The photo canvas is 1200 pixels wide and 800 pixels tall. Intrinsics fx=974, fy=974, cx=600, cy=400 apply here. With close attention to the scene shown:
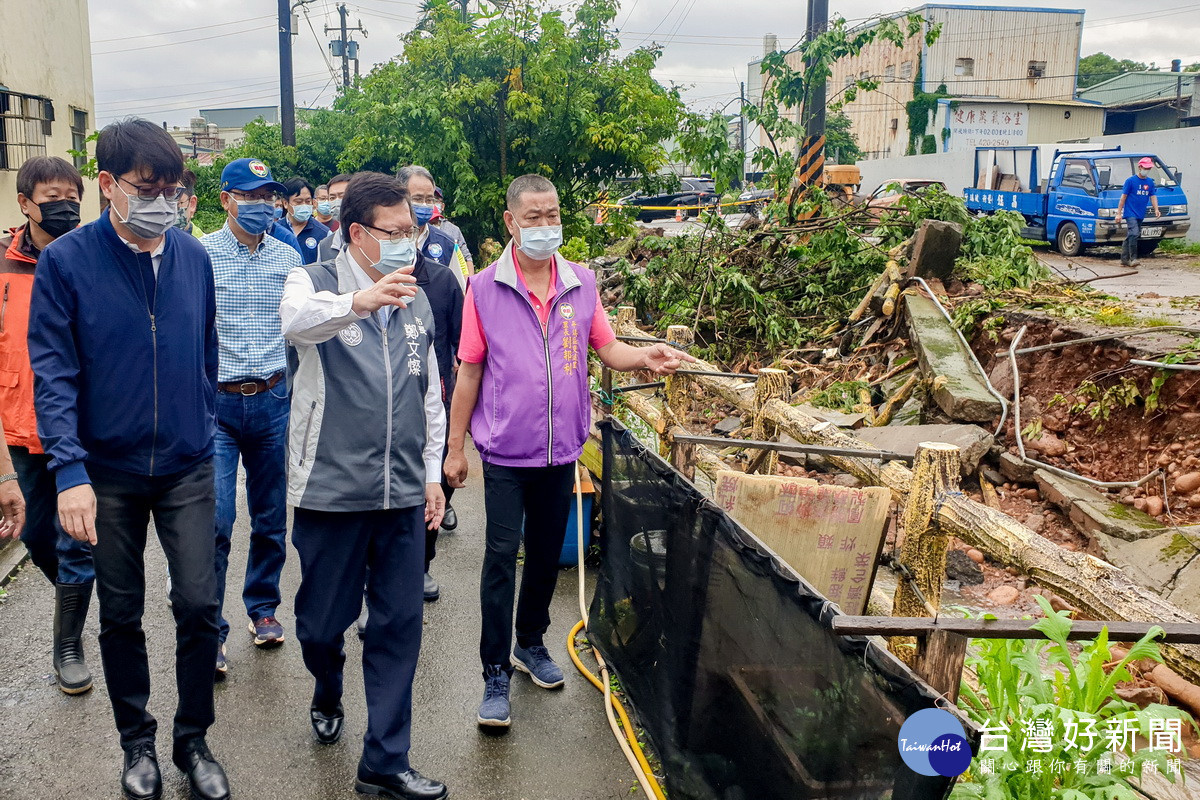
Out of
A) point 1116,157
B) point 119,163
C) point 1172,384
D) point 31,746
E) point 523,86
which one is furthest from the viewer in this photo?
point 1116,157

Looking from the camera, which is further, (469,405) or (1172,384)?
(1172,384)

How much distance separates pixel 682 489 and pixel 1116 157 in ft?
64.4

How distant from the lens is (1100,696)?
2.92 meters

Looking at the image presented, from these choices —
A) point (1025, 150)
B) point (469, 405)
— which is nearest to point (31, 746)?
point (469, 405)

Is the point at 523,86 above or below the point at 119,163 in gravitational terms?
above

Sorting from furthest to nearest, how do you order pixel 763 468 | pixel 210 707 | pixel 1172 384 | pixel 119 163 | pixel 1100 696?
pixel 1172 384 < pixel 763 468 < pixel 210 707 < pixel 119 163 < pixel 1100 696

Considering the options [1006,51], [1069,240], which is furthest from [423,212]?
[1006,51]

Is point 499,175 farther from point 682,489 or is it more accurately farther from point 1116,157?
point 1116,157

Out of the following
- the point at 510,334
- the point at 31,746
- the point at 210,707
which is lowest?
the point at 31,746

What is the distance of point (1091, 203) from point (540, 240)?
1774cm

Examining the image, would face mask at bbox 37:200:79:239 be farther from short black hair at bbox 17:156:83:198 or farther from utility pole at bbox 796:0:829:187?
utility pole at bbox 796:0:829:187

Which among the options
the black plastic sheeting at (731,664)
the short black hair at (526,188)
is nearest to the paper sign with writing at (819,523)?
the black plastic sheeting at (731,664)

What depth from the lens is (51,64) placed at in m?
16.5

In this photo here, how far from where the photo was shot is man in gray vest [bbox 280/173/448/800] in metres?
3.37
